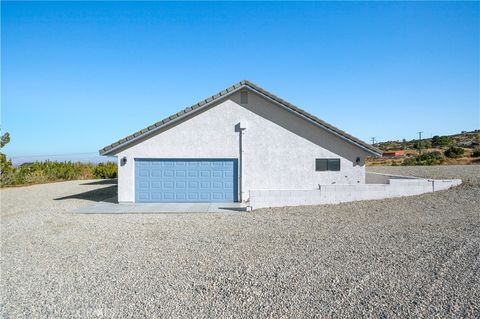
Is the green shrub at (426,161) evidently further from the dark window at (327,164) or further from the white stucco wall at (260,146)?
the dark window at (327,164)

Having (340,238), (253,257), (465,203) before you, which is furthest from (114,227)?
(465,203)

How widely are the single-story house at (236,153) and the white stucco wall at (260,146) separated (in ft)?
0.15

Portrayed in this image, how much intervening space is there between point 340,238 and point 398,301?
3225 millimetres

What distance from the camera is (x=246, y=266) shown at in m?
5.53

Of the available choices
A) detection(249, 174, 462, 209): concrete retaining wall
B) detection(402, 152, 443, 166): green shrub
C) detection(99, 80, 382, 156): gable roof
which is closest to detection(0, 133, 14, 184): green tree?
A: detection(99, 80, 382, 156): gable roof

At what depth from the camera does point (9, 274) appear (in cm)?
538

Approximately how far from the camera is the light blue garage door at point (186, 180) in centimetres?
1355

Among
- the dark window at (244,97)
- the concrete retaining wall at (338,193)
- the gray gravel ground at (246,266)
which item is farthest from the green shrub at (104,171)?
the concrete retaining wall at (338,193)

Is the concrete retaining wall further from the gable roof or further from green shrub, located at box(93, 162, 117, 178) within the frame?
green shrub, located at box(93, 162, 117, 178)

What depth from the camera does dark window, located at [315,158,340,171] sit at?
13.9m

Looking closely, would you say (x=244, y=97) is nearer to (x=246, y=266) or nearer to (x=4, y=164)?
(x=246, y=266)

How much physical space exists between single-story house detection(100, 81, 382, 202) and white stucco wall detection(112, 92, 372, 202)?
47mm

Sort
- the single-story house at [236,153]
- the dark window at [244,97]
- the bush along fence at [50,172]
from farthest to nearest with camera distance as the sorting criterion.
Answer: the bush along fence at [50,172]
the dark window at [244,97]
the single-story house at [236,153]

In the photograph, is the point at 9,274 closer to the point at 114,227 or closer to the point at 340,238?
the point at 114,227
